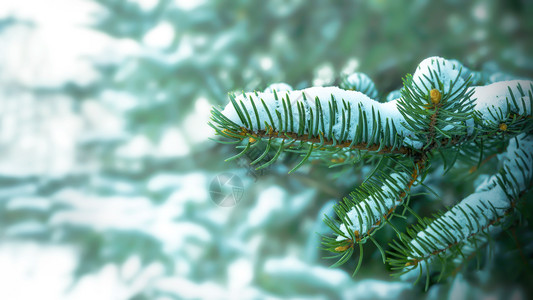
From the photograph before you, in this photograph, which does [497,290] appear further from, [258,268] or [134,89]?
[134,89]

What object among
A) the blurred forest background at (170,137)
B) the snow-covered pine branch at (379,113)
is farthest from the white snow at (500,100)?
the blurred forest background at (170,137)

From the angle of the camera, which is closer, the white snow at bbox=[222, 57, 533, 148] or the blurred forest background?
the white snow at bbox=[222, 57, 533, 148]

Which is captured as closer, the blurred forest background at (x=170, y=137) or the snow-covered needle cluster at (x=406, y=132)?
the snow-covered needle cluster at (x=406, y=132)

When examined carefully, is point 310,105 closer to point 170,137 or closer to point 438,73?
point 438,73

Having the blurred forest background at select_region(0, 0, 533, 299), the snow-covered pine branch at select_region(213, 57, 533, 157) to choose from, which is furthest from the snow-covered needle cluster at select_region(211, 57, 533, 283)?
the blurred forest background at select_region(0, 0, 533, 299)

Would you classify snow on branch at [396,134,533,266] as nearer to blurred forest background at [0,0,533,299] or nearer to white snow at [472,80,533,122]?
white snow at [472,80,533,122]

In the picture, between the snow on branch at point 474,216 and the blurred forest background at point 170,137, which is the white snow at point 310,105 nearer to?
the snow on branch at point 474,216
